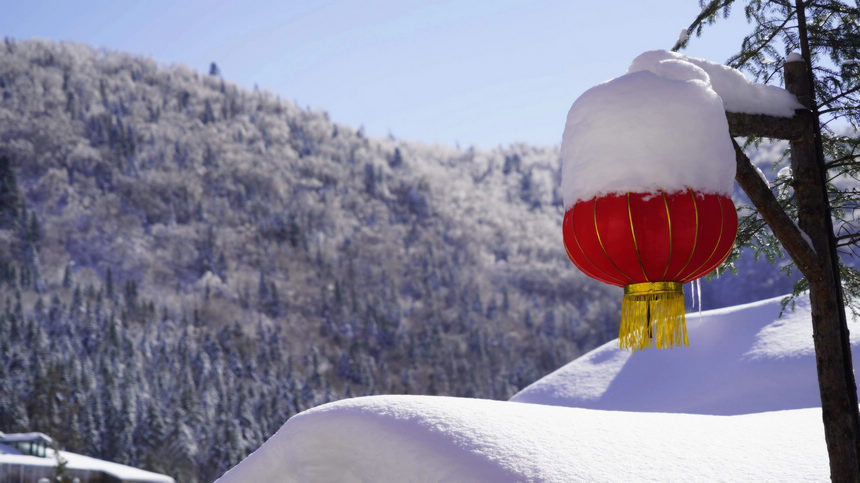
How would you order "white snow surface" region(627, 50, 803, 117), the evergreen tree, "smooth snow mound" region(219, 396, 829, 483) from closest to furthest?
1. "white snow surface" region(627, 50, 803, 117)
2. "smooth snow mound" region(219, 396, 829, 483)
3. the evergreen tree

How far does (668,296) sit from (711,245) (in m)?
0.36

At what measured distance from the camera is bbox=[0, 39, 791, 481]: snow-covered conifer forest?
195 feet

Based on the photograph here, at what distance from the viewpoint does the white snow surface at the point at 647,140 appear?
4133 millimetres

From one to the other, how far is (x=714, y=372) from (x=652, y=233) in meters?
13.0

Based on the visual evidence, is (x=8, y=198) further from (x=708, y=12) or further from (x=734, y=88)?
(x=734, y=88)

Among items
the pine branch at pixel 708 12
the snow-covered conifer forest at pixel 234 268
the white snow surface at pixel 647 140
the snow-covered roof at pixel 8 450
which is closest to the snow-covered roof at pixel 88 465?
the snow-covered roof at pixel 8 450

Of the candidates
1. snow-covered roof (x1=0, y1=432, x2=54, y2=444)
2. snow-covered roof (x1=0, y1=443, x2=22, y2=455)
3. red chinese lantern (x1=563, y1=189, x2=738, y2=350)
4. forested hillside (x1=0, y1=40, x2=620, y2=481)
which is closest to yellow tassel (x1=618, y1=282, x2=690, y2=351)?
red chinese lantern (x1=563, y1=189, x2=738, y2=350)

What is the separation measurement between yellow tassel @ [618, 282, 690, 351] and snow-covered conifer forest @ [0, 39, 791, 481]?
4959 centimetres

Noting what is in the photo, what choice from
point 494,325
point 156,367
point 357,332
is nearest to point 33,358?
point 156,367

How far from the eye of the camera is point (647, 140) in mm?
4168

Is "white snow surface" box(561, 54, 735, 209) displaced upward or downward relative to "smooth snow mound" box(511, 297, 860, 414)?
upward

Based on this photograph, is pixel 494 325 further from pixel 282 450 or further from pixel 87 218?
pixel 282 450

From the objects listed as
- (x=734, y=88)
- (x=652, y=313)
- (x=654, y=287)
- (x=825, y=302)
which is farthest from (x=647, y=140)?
(x=825, y=302)

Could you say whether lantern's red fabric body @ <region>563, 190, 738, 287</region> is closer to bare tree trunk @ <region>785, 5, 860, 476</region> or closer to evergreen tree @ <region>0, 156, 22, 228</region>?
bare tree trunk @ <region>785, 5, 860, 476</region>
